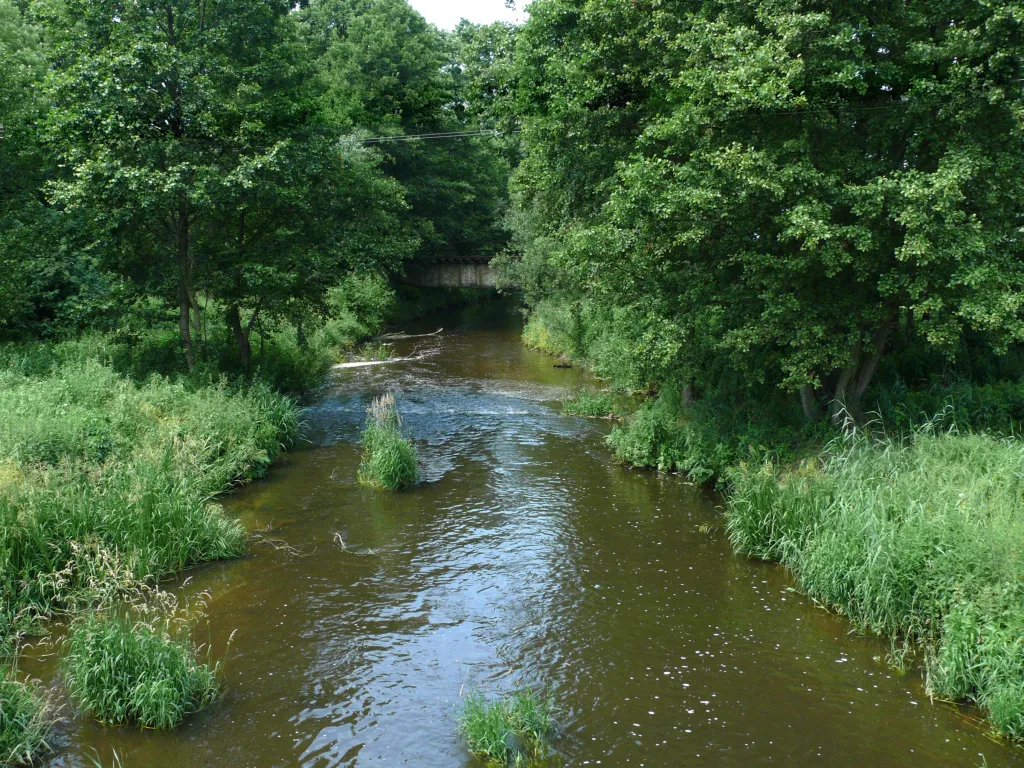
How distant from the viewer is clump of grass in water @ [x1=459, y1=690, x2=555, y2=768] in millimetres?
6895

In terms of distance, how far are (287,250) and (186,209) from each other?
8.42 feet

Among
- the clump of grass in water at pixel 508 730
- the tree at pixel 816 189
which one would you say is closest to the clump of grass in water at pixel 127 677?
the clump of grass in water at pixel 508 730

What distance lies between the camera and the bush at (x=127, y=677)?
286 inches

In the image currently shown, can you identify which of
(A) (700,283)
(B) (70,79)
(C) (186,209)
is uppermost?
(B) (70,79)

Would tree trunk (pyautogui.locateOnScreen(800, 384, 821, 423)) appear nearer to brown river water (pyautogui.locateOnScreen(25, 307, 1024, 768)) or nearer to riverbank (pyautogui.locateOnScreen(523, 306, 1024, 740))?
riverbank (pyautogui.locateOnScreen(523, 306, 1024, 740))

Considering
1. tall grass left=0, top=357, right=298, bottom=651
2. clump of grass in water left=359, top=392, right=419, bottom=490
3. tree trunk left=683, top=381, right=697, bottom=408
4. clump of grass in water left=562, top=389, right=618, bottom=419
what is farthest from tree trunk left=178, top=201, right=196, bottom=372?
tree trunk left=683, top=381, right=697, bottom=408

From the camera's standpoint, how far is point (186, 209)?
62.6 ft

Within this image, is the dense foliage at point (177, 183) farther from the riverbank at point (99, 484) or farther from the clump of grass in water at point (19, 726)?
the clump of grass in water at point (19, 726)

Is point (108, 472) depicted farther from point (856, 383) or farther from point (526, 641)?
point (856, 383)

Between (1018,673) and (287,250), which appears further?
(287,250)

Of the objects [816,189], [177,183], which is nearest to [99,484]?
[177,183]

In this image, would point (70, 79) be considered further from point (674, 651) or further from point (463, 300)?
point (463, 300)

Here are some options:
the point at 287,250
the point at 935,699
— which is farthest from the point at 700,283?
the point at 287,250

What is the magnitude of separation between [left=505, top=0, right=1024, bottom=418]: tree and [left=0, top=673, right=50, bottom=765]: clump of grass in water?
9871mm
